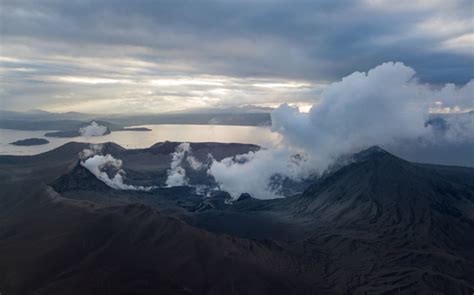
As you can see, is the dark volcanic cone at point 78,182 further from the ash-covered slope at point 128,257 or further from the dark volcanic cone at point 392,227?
the dark volcanic cone at point 392,227

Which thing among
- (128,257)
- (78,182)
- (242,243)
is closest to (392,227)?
(242,243)

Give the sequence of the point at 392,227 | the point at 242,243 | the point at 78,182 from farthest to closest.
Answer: the point at 78,182, the point at 392,227, the point at 242,243

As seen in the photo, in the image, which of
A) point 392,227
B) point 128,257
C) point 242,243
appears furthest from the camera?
point 392,227

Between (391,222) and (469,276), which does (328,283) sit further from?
(391,222)

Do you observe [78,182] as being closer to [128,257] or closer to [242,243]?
[128,257]

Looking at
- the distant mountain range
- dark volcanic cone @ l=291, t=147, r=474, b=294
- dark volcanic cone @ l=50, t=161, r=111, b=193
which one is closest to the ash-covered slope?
the distant mountain range

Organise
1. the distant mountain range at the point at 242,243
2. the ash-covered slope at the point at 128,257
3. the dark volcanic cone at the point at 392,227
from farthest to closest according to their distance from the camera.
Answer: the dark volcanic cone at the point at 392,227
the distant mountain range at the point at 242,243
the ash-covered slope at the point at 128,257

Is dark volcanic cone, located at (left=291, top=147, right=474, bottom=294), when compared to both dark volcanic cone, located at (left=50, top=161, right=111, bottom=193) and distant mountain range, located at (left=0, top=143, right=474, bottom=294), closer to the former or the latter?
distant mountain range, located at (left=0, top=143, right=474, bottom=294)

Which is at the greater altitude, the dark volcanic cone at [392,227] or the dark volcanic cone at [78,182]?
the dark volcanic cone at [78,182]

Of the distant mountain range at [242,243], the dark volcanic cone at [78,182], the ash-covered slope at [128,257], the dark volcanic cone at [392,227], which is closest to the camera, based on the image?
the ash-covered slope at [128,257]

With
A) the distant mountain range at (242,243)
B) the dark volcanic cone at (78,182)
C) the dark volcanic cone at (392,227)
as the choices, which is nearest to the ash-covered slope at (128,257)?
the distant mountain range at (242,243)
